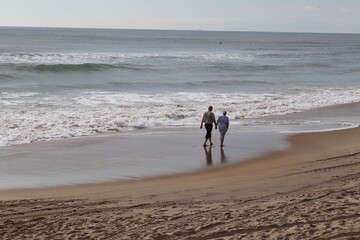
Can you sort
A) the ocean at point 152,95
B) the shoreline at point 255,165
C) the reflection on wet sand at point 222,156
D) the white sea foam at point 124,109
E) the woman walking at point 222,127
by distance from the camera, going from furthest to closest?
the ocean at point 152,95
the white sea foam at point 124,109
the woman walking at point 222,127
the reflection on wet sand at point 222,156
the shoreline at point 255,165

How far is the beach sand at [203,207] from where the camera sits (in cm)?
774

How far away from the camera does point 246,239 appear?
733 cm

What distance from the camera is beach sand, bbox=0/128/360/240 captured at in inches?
305

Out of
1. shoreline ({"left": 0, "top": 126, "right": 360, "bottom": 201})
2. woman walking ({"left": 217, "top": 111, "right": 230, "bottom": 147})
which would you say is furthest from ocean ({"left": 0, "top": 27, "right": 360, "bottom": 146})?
woman walking ({"left": 217, "top": 111, "right": 230, "bottom": 147})

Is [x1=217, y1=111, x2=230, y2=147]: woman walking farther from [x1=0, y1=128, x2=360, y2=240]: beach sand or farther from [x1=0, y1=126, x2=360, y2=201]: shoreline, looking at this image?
[x1=0, y1=128, x2=360, y2=240]: beach sand

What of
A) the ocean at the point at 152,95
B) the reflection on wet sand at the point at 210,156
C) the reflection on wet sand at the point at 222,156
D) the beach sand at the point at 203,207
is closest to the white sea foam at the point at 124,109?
the ocean at the point at 152,95

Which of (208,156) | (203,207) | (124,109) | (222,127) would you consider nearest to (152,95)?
(124,109)

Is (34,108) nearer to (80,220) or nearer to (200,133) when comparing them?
(200,133)

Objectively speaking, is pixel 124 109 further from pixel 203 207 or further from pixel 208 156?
pixel 203 207

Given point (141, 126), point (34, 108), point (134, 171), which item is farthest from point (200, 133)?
point (34, 108)

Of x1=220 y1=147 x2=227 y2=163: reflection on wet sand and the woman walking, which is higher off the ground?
the woman walking

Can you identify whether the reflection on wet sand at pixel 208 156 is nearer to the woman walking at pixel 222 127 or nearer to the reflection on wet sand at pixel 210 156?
the reflection on wet sand at pixel 210 156

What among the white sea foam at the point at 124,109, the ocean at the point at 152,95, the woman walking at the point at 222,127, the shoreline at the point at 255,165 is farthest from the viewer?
the ocean at the point at 152,95

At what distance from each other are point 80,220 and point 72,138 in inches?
340
